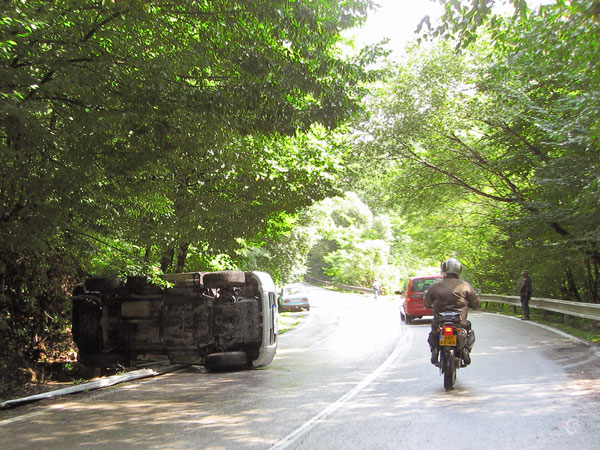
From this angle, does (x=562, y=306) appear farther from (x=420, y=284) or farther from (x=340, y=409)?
(x=340, y=409)

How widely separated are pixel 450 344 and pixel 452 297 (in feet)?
2.54

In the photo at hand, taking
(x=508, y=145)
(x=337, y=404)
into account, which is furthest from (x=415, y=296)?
(x=337, y=404)

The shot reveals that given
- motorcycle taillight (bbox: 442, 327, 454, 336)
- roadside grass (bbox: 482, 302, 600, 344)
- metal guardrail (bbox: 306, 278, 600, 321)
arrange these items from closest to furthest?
1. motorcycle taillight (bbox: 442, 327, 454, 336)
2. roadside grass (bbox: 482, 302, 600, 344)
3. metal guardrail (bbox: 306, 278, 600, 321)

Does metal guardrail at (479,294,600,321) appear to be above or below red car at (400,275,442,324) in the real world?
below

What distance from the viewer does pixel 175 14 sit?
25.1 ft

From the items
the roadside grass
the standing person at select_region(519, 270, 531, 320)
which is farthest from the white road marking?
the standing person at select_region(519, 270, 531, 320)

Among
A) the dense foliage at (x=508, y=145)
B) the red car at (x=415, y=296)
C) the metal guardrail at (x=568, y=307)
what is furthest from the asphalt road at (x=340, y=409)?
the red car at (x=415, y=296)

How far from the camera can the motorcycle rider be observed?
8266 mm

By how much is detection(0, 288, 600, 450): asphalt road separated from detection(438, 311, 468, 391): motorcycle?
0.26 meters

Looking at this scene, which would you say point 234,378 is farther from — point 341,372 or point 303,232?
point 303,232

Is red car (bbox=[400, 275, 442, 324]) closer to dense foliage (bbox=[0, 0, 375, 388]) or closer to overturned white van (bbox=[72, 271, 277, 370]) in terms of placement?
overturned white van (bbox=[72, 271, 277, 370])

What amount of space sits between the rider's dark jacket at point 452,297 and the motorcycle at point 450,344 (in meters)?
0.14

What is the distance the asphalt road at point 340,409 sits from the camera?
5.56 meters

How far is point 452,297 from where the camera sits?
328 inches
